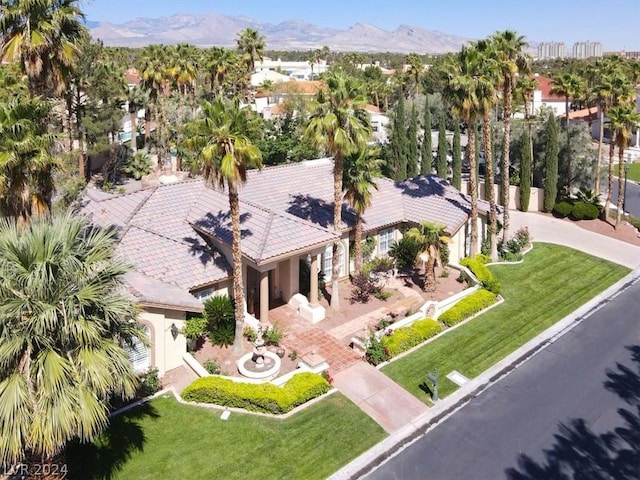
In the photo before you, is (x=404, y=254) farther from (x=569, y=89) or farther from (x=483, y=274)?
(x=569, y=89)

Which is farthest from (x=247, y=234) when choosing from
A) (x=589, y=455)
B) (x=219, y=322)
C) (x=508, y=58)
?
(x=508, y=58)

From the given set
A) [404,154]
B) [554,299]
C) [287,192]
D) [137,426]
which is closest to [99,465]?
[137,426]

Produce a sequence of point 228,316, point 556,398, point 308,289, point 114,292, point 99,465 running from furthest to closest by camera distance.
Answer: point 308,289 → point 228,316 → point 556,398 → point 99,465 → point 114,292

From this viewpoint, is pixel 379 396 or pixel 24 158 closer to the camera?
pixel 24 158

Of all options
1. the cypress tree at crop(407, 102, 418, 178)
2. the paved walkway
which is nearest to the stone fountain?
the paved walkway

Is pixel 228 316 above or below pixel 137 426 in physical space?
above

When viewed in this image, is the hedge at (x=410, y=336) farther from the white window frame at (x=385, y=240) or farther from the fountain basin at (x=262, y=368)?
the white window frame at (x=385, y=240)

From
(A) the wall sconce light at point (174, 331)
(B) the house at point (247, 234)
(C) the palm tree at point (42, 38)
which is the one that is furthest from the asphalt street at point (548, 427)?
(C) the palm tree at point (42, 38)

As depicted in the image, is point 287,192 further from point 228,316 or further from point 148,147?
point 148,147
